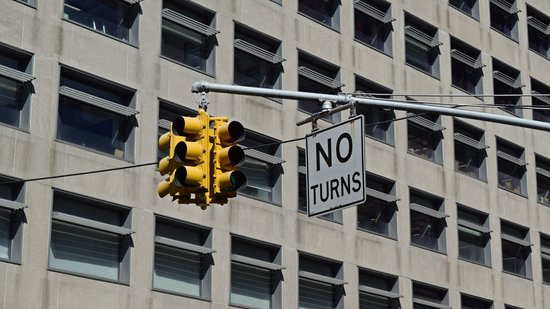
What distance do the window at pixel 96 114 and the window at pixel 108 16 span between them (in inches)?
63.9

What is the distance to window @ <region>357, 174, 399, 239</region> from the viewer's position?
42.9m

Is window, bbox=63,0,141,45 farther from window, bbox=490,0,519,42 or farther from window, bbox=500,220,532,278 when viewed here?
window, bbox=490,0,519,42

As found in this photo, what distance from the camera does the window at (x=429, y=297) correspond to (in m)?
44.1

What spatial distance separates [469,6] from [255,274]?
18988 mm

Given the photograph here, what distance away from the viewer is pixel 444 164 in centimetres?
4688

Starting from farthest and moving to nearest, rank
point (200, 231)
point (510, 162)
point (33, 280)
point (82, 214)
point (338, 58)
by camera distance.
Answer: point (510, 162), point (338, 58), point (200, 231), point (82, 214), point (33, 280)

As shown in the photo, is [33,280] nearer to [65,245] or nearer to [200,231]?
[65,245]

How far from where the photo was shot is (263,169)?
39281 millimetres

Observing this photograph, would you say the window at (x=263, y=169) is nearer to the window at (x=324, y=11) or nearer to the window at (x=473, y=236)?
the window at (x=324, y=11)

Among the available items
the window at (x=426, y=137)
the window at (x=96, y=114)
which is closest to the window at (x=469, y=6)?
the window at (x=426, y=137)

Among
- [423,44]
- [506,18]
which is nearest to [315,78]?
[423,44]

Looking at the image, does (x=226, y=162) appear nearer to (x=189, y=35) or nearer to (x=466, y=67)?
(x=189, y=35)

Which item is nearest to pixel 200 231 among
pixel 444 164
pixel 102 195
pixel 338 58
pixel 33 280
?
pixel 102 195

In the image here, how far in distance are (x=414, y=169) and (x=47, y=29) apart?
1707cm
